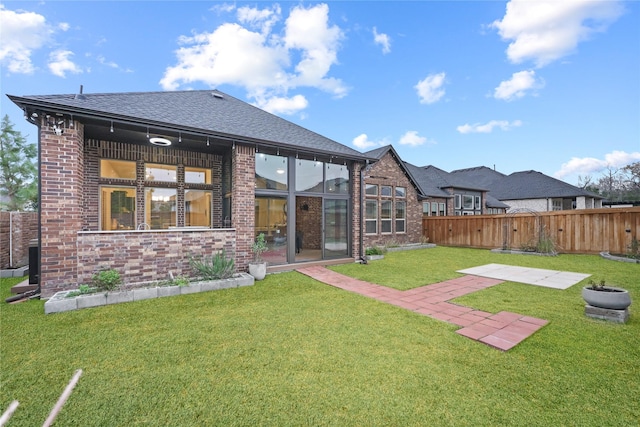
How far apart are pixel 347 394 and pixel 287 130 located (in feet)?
26.4

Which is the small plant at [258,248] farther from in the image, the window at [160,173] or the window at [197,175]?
the window at [160,173]

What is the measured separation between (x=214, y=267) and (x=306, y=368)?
13.5 ft

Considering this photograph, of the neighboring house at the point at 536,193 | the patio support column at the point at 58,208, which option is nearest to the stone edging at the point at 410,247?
the patio support column at the point at 58,208

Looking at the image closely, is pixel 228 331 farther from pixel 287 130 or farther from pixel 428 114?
pixel 428 114

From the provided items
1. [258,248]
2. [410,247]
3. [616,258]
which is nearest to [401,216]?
[410,247]

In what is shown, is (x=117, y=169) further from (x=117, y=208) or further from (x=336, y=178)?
(x=336, y=178)

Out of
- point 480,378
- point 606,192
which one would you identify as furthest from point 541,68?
point 606,192

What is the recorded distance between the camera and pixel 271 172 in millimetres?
7730

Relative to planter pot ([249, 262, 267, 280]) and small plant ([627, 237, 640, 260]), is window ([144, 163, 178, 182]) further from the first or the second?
small plant ([627, 237, 640, 260])

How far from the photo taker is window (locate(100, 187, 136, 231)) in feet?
25.0

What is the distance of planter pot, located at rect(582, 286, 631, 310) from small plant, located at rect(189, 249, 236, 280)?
665 centimetres

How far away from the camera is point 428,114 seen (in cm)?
1792

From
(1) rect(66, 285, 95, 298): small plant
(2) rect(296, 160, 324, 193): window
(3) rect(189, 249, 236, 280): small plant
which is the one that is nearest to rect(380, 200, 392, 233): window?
(2) rect(296, 160, 324, 193): window

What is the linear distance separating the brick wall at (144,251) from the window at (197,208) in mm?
2526
